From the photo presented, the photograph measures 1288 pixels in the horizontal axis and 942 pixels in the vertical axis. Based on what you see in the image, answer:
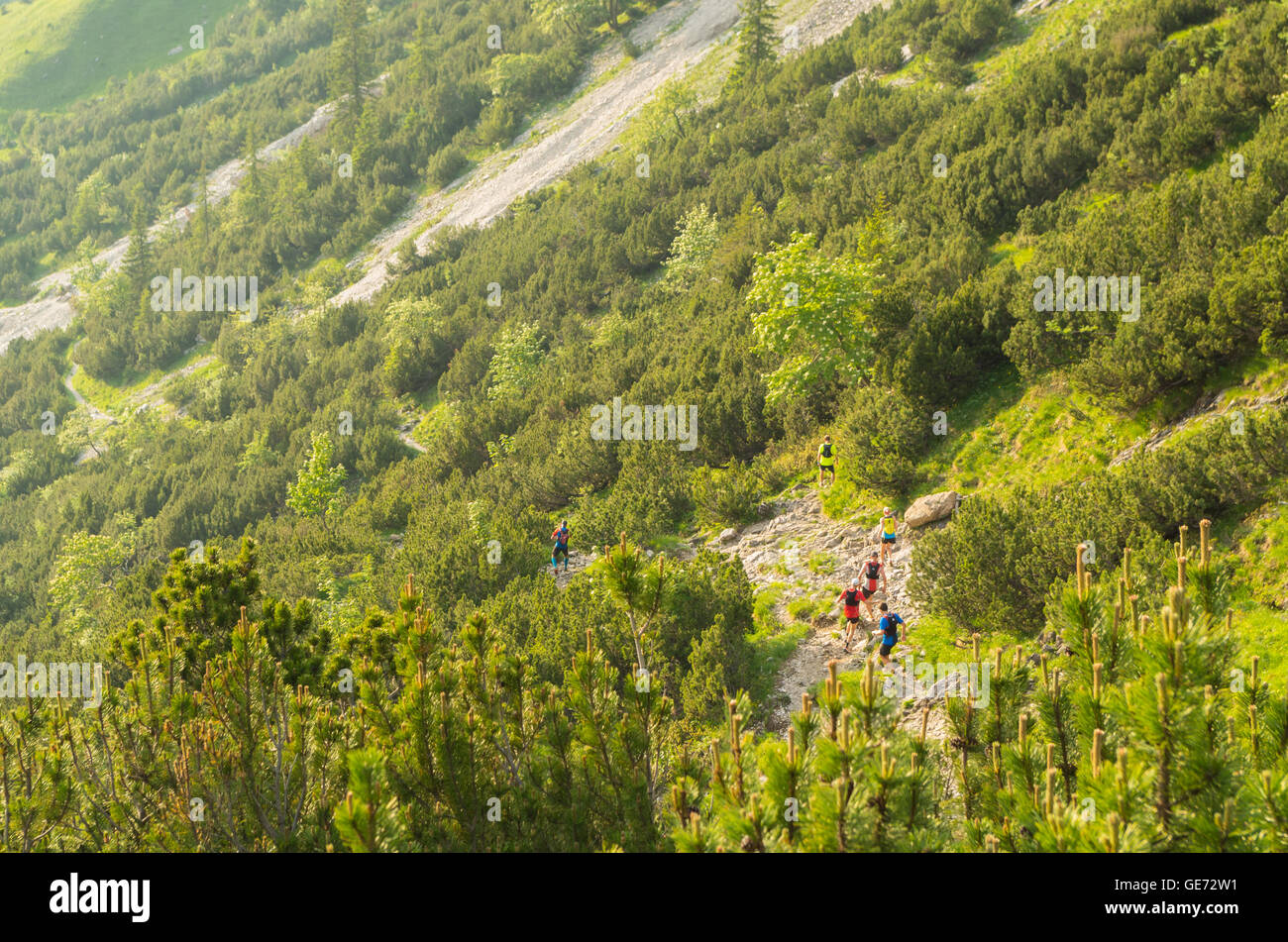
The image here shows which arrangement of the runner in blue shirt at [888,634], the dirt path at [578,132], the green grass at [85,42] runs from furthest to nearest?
1. the green grass at [85,42]
2. the dirt path at [578,132]
3. the runner in blue shirt at [888,634]

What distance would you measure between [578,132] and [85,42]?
58.6 metres

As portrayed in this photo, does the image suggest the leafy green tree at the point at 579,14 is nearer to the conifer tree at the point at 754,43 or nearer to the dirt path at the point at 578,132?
the dirt path at the point at 578,132

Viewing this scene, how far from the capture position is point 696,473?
47.8ft

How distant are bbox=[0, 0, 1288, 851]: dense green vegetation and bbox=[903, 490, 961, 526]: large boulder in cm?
70

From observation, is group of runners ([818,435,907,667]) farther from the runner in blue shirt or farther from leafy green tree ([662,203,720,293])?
leafy green tree ([662,203,720,293])

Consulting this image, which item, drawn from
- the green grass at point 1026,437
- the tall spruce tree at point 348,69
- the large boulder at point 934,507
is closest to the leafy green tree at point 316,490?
the large boulder at point 934,507

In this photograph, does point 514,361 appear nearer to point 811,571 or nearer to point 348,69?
point 811,571

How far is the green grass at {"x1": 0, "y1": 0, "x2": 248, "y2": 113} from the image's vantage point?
66750 millimetres

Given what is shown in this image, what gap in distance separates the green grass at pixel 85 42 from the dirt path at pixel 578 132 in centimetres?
4383

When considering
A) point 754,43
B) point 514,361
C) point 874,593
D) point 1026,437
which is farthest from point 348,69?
point 874,593

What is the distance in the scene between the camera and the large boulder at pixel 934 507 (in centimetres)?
1122

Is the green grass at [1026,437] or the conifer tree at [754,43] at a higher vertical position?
the conifer tree at [754,43]

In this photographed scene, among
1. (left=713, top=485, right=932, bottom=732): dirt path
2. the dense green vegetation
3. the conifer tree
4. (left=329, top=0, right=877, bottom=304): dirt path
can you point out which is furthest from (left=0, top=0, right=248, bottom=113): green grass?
(left=713, top=485, right=932, bottom=732): dirt path

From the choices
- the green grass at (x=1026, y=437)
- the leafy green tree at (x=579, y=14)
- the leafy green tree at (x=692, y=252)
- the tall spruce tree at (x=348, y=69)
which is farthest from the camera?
the leafy green tree at (x=579, y=14)
